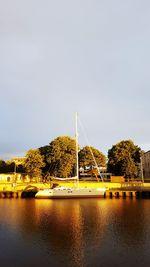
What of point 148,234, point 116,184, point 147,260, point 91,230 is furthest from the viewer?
point 116,184

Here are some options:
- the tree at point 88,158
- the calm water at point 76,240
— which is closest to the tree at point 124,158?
the tree at point 88,158

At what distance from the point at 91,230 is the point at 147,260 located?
1075 cm

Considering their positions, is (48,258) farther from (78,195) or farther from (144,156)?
(144,156)

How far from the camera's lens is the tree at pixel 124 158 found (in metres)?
87.6

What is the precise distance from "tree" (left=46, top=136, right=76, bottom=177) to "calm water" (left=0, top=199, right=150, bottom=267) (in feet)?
162

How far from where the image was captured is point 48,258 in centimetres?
2131

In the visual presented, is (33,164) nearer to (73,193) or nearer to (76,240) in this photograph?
(73,193)

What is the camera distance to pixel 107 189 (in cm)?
7219

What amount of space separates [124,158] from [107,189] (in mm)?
19750

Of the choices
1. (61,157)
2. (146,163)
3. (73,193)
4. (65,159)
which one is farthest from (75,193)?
(146,163)

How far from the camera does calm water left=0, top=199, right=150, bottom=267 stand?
20656 mm

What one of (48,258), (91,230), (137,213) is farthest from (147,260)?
(137,213)

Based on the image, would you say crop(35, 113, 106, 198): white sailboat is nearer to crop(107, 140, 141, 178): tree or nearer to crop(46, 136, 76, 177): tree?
crop(46, 136, 76, 177): tree

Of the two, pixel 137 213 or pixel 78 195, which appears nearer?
pixel 137 213
